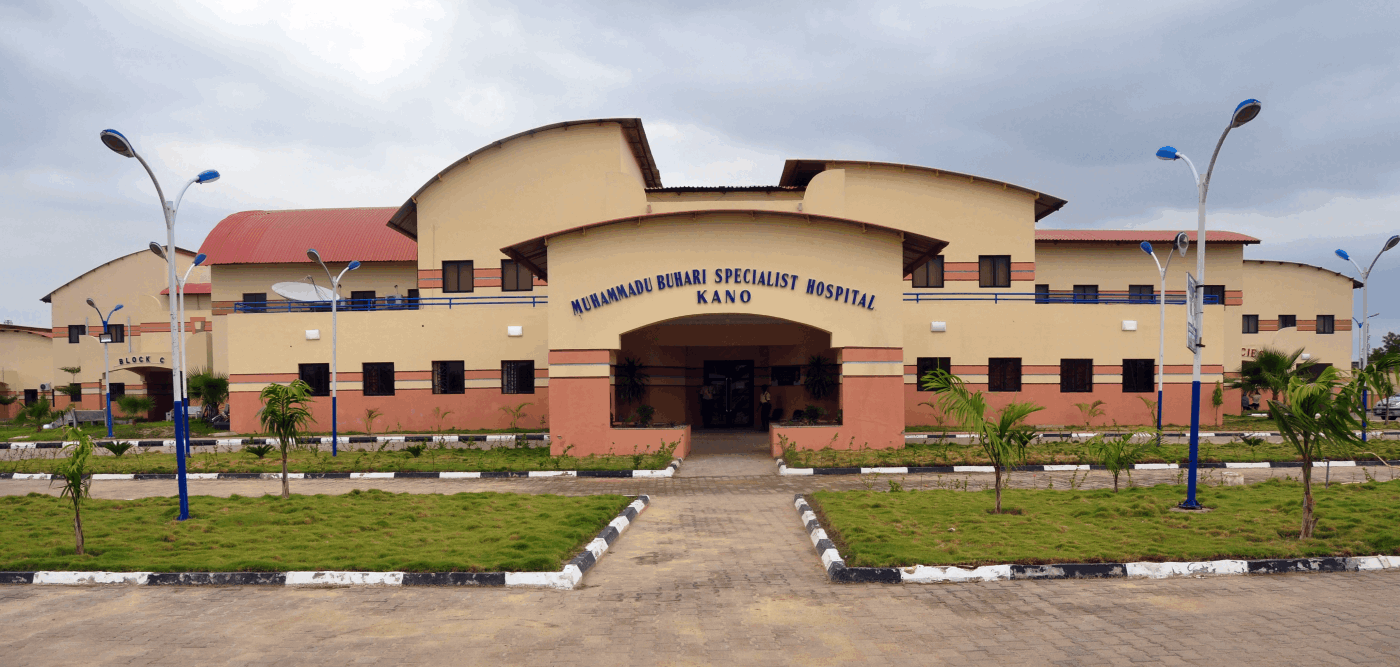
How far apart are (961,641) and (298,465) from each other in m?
17.3

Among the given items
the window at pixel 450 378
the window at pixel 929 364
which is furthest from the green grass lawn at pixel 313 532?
the window at pixel 929 364

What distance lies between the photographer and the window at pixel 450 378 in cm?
2775

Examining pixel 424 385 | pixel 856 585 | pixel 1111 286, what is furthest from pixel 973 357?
pixel 856 585

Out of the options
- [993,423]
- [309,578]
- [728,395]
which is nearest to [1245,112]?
[993,423]

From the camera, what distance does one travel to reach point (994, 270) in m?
28.3

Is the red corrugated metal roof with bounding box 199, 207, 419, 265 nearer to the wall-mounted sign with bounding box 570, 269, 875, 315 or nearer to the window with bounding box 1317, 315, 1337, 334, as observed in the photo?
the wall-mounted sign with bounding box 570, 269, 875, 315

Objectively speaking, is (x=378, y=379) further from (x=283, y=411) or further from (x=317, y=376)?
(x=283, y=411)

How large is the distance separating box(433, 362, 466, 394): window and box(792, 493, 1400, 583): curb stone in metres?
21.4

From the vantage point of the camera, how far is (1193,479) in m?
11.9

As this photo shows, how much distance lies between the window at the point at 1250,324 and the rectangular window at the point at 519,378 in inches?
1303

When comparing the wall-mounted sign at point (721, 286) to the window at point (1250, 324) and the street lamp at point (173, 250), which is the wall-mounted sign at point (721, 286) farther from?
the window at point (1250, 324)

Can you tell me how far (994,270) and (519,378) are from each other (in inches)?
676

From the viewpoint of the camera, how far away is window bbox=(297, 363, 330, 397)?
27.7 m

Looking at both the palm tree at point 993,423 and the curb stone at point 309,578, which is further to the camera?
the palm tree at point 993,423
